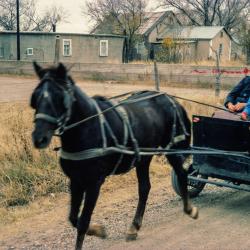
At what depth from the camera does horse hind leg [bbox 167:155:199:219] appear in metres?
5.96

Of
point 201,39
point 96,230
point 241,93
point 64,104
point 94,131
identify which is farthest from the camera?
point 201,39

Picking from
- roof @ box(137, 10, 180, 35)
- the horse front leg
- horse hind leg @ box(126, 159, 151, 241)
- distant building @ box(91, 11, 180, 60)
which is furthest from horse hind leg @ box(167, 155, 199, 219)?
roof @ box(137, 10, 180, 35)

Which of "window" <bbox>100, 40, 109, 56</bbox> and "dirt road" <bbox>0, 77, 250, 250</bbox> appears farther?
"window" <bbox>100, 40, 109, 56</bbox>

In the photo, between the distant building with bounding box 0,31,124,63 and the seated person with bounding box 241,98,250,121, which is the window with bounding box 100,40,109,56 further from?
the seated person with bounding box 241,98,250,121

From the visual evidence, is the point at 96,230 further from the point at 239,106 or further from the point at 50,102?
the point at 239,106

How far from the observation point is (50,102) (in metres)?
4.05

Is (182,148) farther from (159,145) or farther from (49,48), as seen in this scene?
(49,48)

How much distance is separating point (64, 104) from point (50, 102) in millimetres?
160

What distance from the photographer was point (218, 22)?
66188mm

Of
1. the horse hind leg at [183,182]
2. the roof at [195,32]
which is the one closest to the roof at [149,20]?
the roof at [195,32]

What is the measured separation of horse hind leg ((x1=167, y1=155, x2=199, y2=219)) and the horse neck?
68.3 inches

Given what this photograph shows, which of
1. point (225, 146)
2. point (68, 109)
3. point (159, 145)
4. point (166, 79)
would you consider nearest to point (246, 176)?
point (225, 146)

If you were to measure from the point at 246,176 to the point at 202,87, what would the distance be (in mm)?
17332

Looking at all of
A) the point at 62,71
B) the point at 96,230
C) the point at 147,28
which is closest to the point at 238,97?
the point at 96,230
